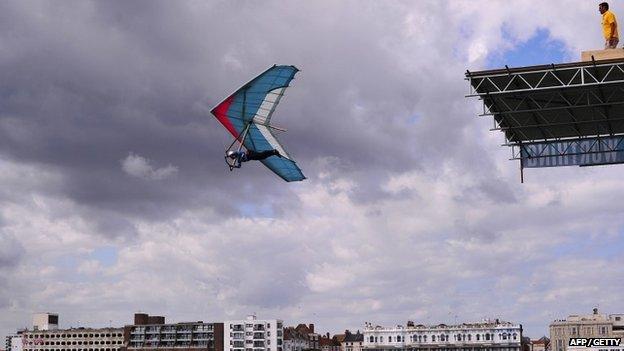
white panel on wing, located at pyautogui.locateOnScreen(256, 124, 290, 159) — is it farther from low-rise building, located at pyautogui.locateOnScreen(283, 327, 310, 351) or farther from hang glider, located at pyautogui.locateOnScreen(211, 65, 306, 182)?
low-rise building, located at pyautogui.locateOnScreen(283, 327, 310, 351)

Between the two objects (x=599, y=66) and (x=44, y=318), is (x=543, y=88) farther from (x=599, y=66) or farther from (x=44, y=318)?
(x=44, y=318)

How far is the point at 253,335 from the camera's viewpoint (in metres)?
135

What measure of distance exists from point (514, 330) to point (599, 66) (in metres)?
105

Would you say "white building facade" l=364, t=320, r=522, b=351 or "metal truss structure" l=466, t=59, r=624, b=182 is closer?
"metal truss structure" l=466, t=59, r=624, b=182

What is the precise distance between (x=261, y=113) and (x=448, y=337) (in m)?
106

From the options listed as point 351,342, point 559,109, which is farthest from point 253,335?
point 559,109

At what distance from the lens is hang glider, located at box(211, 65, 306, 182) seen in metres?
32.2

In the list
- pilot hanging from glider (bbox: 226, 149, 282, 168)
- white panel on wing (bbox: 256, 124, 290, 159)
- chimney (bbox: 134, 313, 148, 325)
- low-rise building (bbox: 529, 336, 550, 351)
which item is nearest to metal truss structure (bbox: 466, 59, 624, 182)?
pilot hanging from glider (bbox: 226, 149, 282, 168)

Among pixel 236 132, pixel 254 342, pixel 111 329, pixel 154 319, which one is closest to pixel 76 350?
pixel 111 329

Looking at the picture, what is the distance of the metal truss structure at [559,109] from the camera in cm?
2830

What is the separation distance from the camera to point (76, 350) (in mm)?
154500

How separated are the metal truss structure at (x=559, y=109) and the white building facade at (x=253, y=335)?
343 feet

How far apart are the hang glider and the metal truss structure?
7.79 meters

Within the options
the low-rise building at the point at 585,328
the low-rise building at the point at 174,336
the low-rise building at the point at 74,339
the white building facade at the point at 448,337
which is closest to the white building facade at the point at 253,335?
the low-rise building at the point at 174,336
